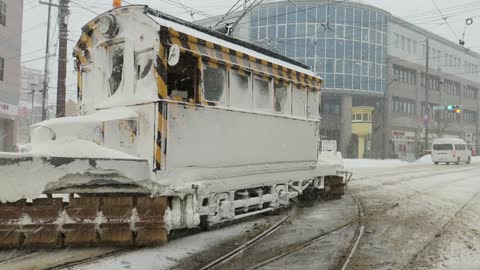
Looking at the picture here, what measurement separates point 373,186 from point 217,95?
10.2m

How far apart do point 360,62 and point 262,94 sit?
43.6 metres

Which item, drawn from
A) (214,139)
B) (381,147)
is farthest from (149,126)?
(381,147)

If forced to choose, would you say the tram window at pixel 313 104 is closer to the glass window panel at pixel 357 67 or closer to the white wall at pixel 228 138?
the white wall at pixel 228 138

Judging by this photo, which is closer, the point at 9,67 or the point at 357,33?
the point at 9,67

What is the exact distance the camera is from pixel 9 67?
27.9m

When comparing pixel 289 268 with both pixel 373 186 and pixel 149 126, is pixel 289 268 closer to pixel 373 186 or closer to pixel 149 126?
pixel 149 126

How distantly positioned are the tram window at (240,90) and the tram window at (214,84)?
227 millimetres

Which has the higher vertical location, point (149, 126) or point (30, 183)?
point (149, 126)

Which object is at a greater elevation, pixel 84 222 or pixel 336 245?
pixel 84 222

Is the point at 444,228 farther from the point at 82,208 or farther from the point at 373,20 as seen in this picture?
the point at 373,20

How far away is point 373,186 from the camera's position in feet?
50.3

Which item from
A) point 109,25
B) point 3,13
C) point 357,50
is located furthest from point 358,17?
point 109,25

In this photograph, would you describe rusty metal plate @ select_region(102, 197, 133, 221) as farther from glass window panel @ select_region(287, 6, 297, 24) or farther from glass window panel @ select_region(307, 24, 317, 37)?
glass window panel @ select_region(287, 6, 297, 24)

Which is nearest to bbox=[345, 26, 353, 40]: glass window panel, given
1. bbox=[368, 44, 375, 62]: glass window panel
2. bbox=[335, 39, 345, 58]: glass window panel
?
bbox=[335, 39, 345, 58]: glass window panel
